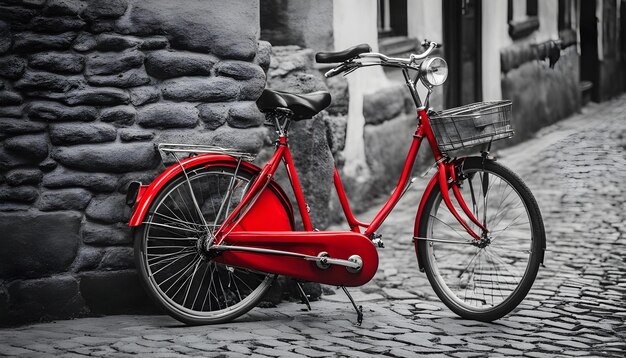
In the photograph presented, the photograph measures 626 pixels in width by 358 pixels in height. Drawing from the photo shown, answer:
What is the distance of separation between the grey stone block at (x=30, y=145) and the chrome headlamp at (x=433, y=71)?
174cm

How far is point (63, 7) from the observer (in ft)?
15.4

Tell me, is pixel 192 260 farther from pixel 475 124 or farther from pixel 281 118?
pixel 475 124

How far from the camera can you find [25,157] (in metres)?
4.67

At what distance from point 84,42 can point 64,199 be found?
0.72 m

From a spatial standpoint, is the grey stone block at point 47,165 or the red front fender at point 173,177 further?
the grey stone block at point 47,165

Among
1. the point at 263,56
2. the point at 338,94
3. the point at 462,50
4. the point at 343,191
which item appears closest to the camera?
the point at 343,191

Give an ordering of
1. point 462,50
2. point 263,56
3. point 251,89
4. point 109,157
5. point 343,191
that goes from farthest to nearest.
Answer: point 462,50 < point 263,56 < point 251,89 < point 343,191 < point 109,157

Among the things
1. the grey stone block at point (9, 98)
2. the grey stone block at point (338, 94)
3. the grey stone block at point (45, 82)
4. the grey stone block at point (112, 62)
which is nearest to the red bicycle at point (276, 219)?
the grey stone block at point (112, 62)

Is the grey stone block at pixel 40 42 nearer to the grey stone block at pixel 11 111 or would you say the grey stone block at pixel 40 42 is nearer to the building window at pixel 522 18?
the grey stone block at pixel 11 111

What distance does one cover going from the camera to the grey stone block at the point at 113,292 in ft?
15.9

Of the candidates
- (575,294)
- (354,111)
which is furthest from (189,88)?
(354,111)

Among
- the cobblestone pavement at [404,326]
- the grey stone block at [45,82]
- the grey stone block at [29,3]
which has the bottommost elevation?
the cobblestone pavement at [404,326]

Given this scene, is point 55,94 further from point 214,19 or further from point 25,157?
point 214,19

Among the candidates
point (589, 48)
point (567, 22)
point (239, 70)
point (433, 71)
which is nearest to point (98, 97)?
point (239, 70)
